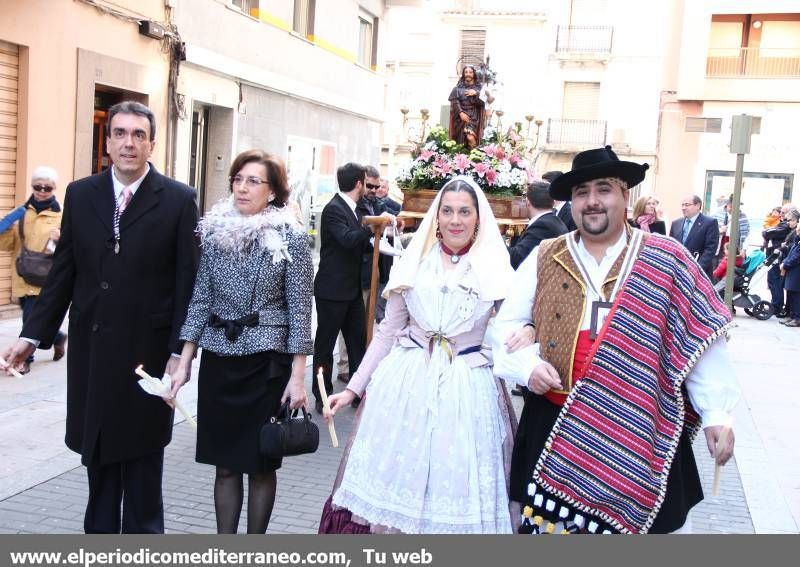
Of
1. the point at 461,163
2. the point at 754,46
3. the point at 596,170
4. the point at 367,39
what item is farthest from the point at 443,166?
the point at 754,46

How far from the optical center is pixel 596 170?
10.7 ft

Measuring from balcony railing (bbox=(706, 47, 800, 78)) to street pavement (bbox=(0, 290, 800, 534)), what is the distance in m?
25.6

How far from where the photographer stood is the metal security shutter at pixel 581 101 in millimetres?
35219

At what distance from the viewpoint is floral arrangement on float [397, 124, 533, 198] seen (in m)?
8.06

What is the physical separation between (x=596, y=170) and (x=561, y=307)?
51 centimetres

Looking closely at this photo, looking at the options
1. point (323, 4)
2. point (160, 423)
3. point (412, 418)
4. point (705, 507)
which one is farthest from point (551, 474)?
point (323, 4)

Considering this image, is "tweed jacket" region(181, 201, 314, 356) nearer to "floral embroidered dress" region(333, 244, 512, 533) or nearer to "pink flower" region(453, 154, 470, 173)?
"floral embroidered dress" region(333, 244, 512, 533)

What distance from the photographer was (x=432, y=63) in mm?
36969

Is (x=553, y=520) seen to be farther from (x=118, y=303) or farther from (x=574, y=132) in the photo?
(x=574, y=132)

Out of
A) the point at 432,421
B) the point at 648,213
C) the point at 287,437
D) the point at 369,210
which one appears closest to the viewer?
the point at 432,421

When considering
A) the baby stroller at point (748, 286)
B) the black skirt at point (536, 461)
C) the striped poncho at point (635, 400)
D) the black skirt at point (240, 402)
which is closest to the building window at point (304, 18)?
the baby stroller at point (748, 286)

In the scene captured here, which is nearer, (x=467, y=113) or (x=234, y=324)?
(x=234, y=324)

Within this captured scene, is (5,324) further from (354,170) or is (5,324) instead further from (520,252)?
(520,252)

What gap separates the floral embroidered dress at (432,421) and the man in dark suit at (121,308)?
0.90m
